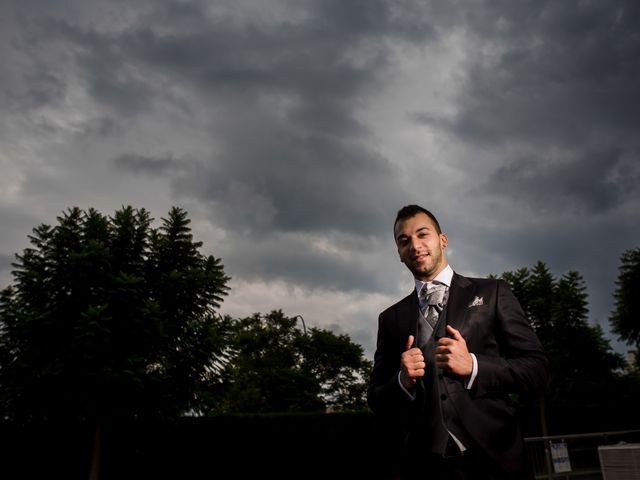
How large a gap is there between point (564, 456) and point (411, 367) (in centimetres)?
1308

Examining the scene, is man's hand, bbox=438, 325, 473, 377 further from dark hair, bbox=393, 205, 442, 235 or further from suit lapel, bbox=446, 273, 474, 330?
dark hair, bbox=393, 205, 442, 235

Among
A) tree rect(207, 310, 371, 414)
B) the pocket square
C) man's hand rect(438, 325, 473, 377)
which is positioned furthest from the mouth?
tree rect(207, 310, 371, 414)

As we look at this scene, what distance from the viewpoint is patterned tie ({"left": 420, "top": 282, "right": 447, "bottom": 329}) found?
8.48 feet

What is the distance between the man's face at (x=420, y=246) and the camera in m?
2.64

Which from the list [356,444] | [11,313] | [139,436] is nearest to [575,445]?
[356,444]

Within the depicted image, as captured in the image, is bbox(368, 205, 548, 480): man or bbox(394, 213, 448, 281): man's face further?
bbox(394, 213, 448, 281): man's face

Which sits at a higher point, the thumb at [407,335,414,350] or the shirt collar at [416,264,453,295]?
the shirt collar at [416,264,453,295]

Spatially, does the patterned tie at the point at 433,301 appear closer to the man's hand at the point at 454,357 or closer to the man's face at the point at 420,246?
the man's face at the point at 420,246

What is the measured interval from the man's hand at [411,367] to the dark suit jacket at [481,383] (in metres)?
0.07

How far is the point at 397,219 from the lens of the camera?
110 inches

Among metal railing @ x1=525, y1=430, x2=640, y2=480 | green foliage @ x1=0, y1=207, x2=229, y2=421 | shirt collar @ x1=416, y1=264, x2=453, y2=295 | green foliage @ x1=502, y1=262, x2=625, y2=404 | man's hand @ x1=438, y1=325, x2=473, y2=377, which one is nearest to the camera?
man's hand @ x1=438, y1=325, x2=473, y2=377

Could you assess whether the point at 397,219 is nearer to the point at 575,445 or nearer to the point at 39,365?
the point at 575,445

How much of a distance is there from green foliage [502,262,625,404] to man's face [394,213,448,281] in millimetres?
31870

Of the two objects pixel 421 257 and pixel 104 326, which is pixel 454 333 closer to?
pixel 421 257
